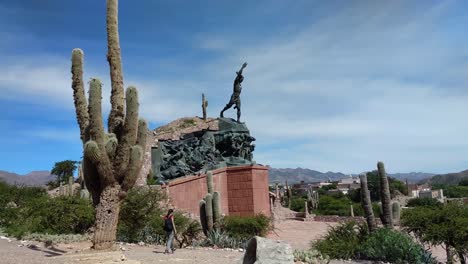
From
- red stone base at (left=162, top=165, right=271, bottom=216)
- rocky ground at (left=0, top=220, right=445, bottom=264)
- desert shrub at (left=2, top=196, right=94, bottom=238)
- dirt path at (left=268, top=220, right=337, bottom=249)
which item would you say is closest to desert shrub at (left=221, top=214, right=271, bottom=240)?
dirt path at (left=268, top=220, right=337, bottom=249)

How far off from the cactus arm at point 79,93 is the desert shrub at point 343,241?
276 inches

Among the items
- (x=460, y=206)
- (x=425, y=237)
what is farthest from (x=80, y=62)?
(x=460, y=206)

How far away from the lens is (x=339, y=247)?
1209 cm

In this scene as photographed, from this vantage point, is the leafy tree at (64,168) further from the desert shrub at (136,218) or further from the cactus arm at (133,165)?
the cactus arm at (133,165)

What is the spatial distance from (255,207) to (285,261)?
51.2 ft

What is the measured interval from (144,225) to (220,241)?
274cm

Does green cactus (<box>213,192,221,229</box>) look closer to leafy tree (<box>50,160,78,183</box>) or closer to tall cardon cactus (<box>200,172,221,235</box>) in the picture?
tall cardon cactus (<box>200,172,221,235</box>)

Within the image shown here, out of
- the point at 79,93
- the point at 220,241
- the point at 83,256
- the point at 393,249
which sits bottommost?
the point at 393,249

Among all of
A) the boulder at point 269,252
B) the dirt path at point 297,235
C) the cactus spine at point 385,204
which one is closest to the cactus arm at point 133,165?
the boulder at point 269,252

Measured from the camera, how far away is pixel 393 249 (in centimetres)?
1159

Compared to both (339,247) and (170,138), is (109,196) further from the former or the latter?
(170,138)

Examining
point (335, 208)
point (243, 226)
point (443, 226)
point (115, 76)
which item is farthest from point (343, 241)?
point (335, 208)

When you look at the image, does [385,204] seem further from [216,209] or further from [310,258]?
[216,209]

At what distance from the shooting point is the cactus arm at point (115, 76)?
939 cm
